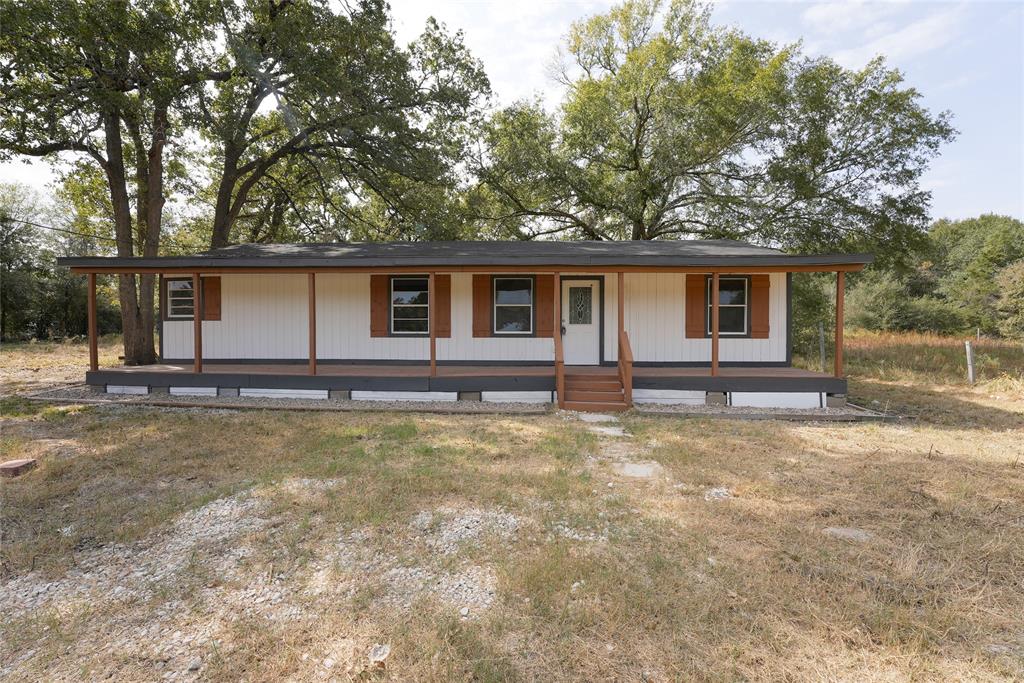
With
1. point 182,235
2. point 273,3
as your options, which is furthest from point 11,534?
point 182,235

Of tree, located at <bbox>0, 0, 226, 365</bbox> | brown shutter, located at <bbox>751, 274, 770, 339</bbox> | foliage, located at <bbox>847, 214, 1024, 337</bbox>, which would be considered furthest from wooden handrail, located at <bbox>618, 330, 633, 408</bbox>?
foliage, located at <bbox>847, 214, 1024, 337</bbox>

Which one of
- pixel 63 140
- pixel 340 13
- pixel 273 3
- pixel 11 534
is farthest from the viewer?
pixel 273 3

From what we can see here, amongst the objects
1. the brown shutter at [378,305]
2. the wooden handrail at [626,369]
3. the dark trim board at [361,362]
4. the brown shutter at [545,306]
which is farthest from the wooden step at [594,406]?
the brown shutter at [378,305]

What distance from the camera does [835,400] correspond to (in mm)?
8180

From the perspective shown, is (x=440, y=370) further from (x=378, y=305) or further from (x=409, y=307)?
(x=378, y=305)

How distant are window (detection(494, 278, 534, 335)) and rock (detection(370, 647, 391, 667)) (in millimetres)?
7631

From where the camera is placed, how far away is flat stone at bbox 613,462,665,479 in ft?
15.6

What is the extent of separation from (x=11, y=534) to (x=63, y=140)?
11188 millimetres

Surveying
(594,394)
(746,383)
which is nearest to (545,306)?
(594,394)

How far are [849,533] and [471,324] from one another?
734 cm

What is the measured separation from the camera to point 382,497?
4.09 metres

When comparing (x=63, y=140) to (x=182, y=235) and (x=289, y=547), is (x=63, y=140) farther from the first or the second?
(x=289, y=547)

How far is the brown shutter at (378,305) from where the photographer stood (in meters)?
9.80

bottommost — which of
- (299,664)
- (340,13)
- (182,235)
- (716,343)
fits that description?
(299,664)
